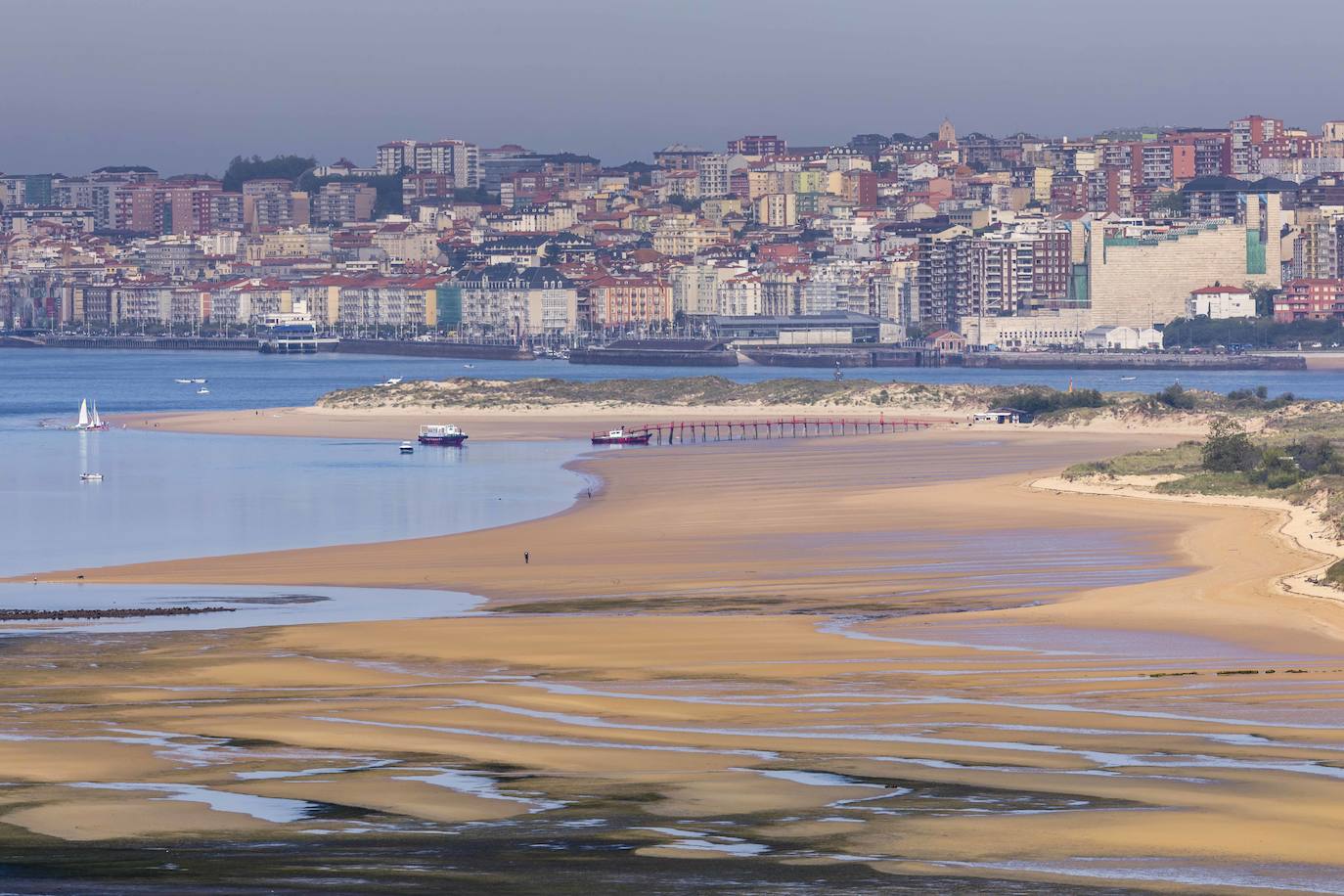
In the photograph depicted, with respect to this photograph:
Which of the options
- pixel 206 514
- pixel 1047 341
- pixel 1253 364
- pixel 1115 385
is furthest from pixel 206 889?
pixel 1047 341

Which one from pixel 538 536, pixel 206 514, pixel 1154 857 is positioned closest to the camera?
pixel 1154 857

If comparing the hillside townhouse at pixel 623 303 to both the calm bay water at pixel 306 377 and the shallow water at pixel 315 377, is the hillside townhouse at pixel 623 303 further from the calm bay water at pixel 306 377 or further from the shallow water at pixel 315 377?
the calm bay water at pixel 306 377

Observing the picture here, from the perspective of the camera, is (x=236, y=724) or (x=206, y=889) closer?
(x=206, y=889)

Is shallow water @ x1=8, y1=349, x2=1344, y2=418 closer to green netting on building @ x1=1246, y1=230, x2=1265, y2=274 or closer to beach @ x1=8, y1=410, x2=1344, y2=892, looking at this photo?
green netting on building @ x1=1246, y1=230, x2=1265, y2=274

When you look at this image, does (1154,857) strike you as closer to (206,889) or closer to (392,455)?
(206,889)

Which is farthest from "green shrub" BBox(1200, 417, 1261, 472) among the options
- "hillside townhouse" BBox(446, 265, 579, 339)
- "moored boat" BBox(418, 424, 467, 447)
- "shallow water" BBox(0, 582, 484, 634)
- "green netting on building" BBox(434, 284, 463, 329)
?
"green netting on building" BBox(434, 284, 463, 329)
